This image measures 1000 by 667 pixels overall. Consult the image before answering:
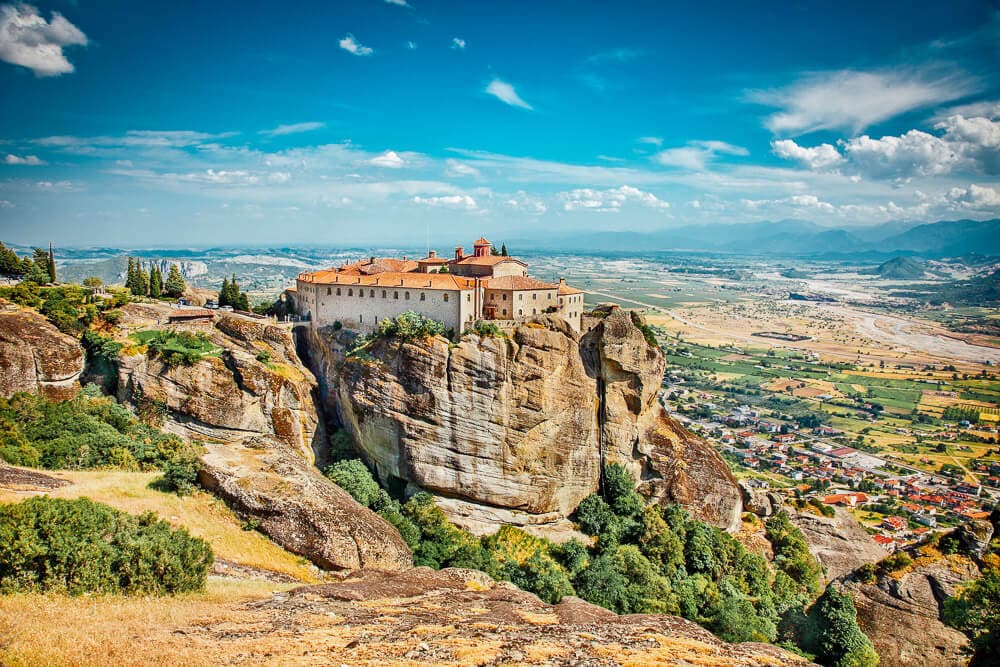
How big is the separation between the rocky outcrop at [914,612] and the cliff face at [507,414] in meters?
14.0

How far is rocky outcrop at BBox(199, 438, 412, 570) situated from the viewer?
2522 centimetres

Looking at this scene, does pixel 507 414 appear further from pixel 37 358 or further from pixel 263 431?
pixel 37 358

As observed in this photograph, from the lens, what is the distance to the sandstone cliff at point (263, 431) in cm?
2561

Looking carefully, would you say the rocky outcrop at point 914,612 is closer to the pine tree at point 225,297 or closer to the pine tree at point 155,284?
the pine tree at point 225,297

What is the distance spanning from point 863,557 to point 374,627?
4572 cm

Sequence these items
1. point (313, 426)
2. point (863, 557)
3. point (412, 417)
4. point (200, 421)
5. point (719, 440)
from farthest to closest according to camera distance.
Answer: point (719, 440) < point (863, 557) < point (313, 426) < point (412, 417) < point (200, 421)

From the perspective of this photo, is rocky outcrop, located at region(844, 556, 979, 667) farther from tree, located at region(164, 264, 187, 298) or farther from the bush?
tree, located at region(164, 264, 187, 298)

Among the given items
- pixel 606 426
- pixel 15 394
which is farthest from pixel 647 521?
pixel 15 394

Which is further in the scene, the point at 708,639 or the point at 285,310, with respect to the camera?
the point at 285,310

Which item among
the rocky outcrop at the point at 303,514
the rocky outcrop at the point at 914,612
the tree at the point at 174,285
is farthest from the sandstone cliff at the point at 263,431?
the rocky outcrop at the point at 914,612

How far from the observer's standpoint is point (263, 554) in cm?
2364

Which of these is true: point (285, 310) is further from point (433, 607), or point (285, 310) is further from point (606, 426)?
point (433, 607)

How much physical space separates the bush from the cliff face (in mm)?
21002

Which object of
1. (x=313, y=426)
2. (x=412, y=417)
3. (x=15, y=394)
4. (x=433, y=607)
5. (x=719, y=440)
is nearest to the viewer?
(x=433, y=607)
